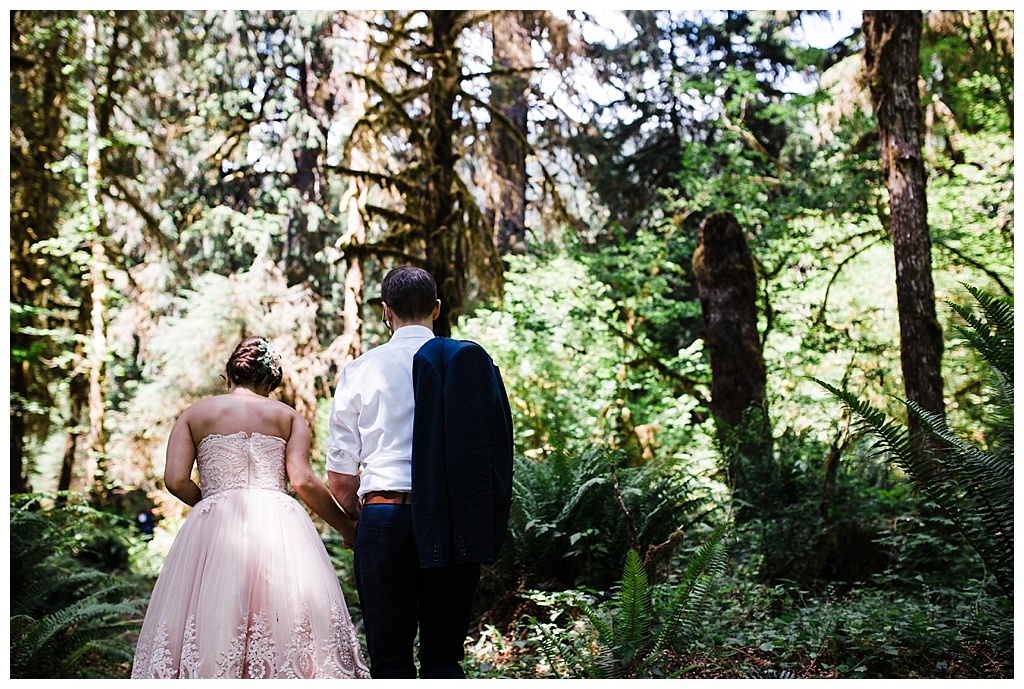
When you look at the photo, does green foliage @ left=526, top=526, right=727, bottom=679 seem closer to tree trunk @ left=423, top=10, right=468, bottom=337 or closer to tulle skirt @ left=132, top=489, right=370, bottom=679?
tulle skirt @ left=132, top=489, right=370, bottom=679

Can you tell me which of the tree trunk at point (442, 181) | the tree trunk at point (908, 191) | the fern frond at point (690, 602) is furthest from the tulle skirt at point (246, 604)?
the tree trunk at point (908, 191)

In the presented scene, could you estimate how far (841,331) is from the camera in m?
13.2

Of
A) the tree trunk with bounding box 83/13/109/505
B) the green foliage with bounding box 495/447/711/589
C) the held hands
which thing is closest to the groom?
the held hands

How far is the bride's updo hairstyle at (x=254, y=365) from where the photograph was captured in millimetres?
3941

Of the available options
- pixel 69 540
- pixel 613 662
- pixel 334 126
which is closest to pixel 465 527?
pixel 613 662

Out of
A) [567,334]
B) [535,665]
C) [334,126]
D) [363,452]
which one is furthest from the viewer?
[334,126]

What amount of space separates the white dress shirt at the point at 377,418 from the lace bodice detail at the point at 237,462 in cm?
92

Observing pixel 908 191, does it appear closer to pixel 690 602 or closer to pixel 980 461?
pixel 980 461

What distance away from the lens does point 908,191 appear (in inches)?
309

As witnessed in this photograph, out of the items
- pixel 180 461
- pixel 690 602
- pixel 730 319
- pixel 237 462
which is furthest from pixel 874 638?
pixel 730 319

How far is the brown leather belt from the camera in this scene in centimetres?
295

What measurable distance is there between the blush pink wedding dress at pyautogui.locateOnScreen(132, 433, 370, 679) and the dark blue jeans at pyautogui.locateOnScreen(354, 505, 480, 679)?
0.85 metres

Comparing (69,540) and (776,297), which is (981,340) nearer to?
(69,540)

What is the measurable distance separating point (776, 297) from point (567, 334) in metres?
3.60
